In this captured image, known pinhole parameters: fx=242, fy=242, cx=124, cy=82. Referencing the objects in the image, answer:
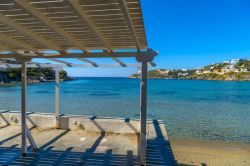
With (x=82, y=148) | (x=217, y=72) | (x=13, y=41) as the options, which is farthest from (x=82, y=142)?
(x=217, y=72)

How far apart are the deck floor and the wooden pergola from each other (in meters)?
0.39

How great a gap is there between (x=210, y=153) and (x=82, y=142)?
4.41m

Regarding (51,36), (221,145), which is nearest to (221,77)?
(221,145)

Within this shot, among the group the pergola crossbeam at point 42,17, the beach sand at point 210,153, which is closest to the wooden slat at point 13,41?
the pergola crossbeam at point 42,17

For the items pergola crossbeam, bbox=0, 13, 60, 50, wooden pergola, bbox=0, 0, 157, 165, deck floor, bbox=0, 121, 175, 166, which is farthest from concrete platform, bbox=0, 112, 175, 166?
pergola crossbeam, bbox=0, 13, 60, 50

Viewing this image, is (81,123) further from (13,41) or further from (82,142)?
(13,41)

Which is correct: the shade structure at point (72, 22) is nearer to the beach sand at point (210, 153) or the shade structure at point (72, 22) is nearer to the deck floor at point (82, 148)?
the deck floor at point (82, 148)

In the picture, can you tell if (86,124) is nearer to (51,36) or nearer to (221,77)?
(51,36)

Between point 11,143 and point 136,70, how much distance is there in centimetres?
353

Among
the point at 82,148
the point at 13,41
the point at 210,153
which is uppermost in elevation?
the point at 13,41

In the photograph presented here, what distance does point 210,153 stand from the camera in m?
7.82

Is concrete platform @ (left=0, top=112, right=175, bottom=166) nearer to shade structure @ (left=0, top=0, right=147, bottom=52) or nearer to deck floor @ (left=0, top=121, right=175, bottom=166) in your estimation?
deck floor @ (left=0, top=121, right=175, bottom=166)

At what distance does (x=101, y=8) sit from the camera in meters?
2.19

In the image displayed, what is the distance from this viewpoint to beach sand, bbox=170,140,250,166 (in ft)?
22.5
